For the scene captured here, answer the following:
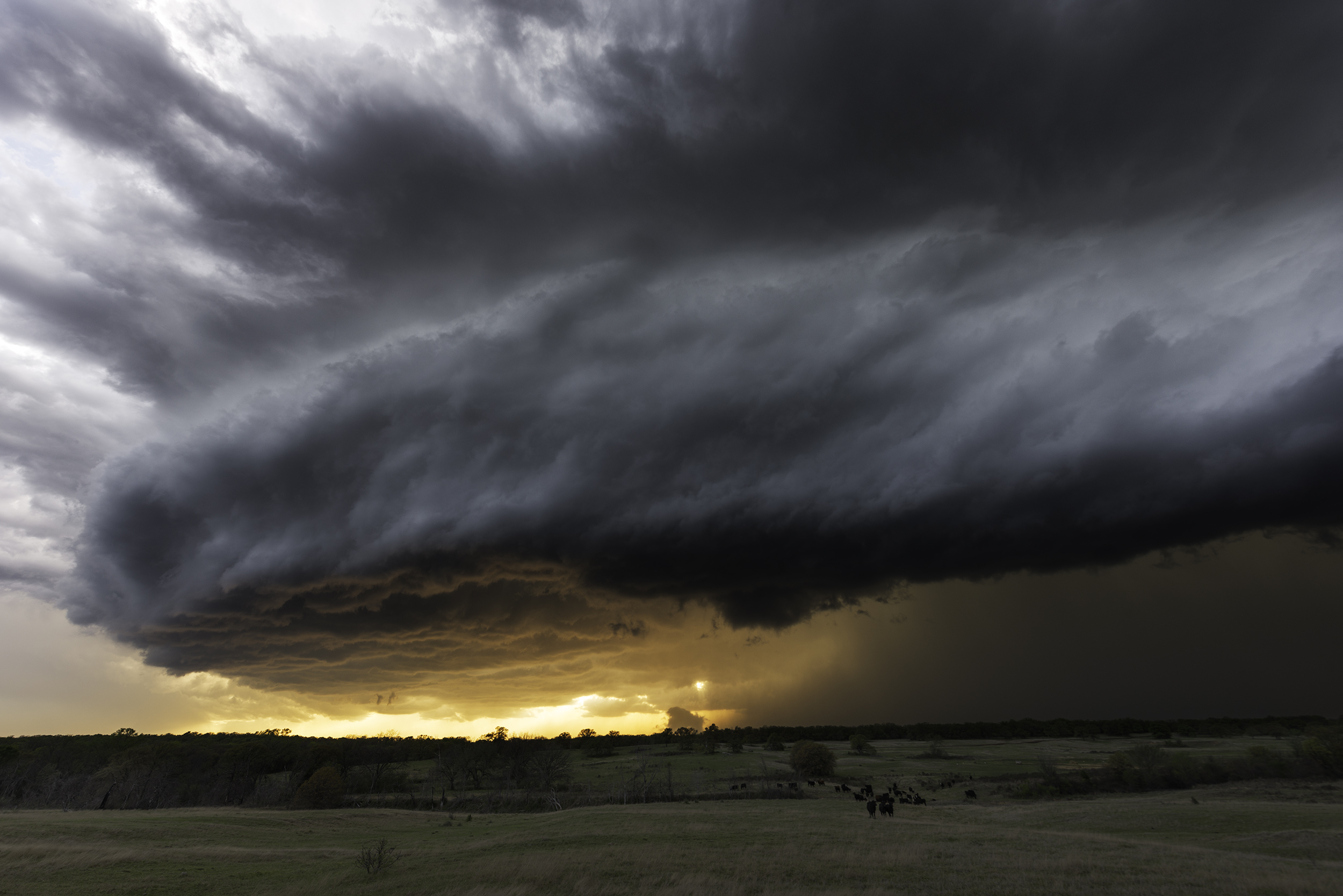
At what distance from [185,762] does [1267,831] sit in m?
180

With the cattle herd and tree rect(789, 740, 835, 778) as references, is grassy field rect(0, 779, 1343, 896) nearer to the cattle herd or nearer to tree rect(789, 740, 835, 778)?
the cattle herd

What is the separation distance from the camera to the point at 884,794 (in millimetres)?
89812

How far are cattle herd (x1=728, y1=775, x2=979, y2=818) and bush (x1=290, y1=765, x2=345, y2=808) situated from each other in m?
68.6

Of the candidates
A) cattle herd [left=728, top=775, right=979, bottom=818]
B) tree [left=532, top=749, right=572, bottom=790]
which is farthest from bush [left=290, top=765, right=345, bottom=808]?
cattle herd [left=728, top=775, right=979, bottom=818]

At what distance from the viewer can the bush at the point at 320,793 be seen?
10938 cm

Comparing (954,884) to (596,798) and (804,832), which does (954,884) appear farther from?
(596,798)

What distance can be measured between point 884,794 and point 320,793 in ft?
307

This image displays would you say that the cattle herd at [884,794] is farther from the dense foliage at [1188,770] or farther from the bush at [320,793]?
the bush at [320,793]

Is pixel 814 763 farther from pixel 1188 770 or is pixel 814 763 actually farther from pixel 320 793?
pixel 320 793

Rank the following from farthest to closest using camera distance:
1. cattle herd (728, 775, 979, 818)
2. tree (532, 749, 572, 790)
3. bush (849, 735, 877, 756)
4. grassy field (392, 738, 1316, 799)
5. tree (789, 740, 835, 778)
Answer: bush (849, 735, 877, 756)
tree (532, 749, 572, 790)
tree (789, 740, 835, 778)
grassy field (392, 738, 1316, 799)
cattle herd (728, 775, 979, 818)

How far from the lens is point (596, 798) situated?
343ft

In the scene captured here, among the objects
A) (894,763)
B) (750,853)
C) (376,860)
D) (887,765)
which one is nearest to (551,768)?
(887,765)

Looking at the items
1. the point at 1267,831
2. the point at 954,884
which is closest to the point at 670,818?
the point at 954,884

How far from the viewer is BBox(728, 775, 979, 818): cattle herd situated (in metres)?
63.2
